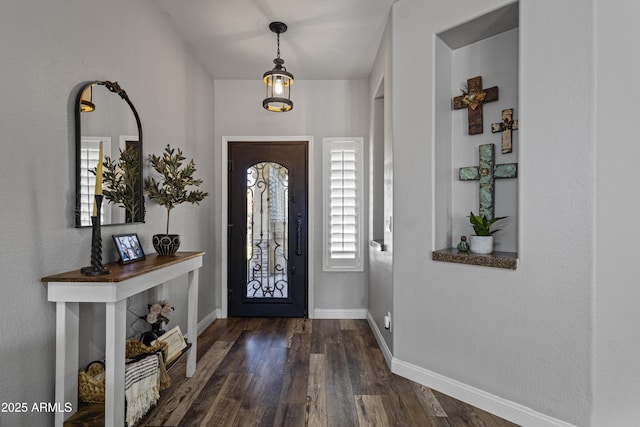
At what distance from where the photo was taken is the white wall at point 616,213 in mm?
1686

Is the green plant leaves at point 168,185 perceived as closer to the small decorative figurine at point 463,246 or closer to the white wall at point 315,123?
the white wall at point 315,123

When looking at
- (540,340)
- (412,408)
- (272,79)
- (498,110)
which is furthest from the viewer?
(272,79)

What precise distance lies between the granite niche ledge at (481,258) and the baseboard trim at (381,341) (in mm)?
907

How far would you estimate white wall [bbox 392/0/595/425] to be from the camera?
5.64 ft

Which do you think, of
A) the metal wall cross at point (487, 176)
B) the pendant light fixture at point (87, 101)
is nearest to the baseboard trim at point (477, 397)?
the metal wall cross at point (487, 176)

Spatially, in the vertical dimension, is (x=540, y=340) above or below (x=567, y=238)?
below

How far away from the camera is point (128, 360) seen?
195 centimetres

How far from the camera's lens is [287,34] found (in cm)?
295

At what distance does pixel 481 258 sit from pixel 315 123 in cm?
244

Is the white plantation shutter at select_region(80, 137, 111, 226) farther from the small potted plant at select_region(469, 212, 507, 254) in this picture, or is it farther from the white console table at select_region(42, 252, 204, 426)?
the small potted plant at select_region(469, 212, 507, 254)

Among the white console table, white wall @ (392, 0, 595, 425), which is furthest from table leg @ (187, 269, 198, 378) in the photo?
white wall @ (392, 0, 595, 425)

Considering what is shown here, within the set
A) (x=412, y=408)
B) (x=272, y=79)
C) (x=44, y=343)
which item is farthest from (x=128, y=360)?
(x=272, y=79)

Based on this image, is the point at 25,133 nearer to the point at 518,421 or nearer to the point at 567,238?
the point at 567,238

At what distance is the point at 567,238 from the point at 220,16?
282cm
